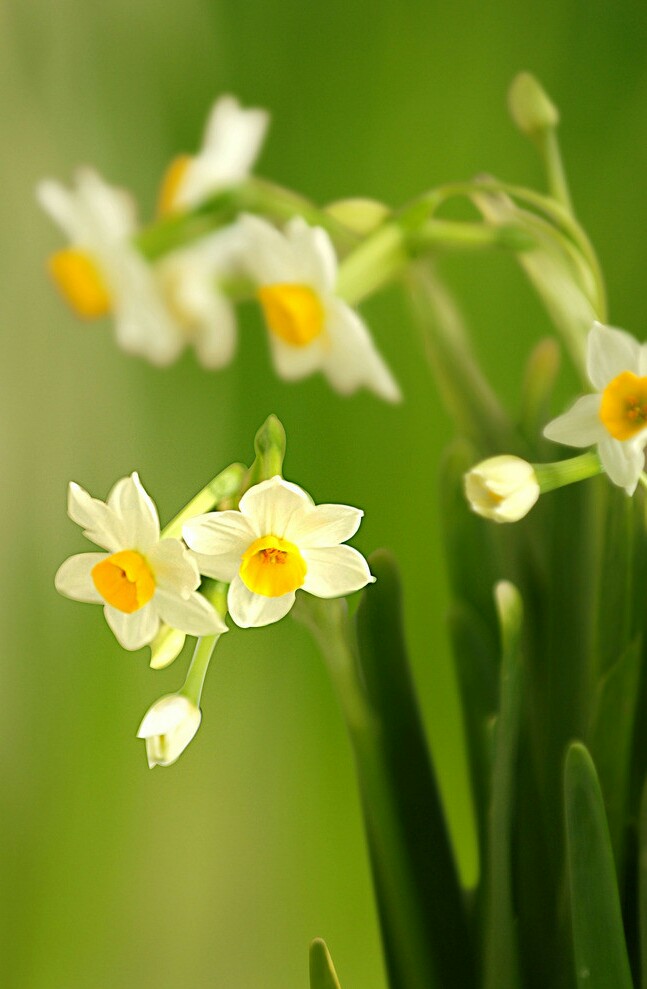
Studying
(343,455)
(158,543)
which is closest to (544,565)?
(343,455)

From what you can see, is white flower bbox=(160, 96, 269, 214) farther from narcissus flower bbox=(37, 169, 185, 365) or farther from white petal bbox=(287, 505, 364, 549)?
white petal bbox=(287, 505, 364, 549)

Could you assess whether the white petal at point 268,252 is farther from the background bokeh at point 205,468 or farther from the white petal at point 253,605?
the white petal at point 253,605

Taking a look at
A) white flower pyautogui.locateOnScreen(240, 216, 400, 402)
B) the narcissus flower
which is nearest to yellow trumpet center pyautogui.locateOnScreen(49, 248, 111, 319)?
the narcissus flower

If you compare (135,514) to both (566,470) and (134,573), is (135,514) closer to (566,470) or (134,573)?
(134,573)

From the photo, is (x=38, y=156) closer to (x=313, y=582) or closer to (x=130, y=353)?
(x=130, y=353)

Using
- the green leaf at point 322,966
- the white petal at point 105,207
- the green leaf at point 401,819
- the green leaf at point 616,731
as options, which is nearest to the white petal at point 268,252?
the white petal at point 105,207

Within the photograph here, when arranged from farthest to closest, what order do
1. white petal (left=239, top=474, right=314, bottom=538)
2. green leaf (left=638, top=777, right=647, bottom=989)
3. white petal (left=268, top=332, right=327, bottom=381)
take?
white petal (left=268, top=332, right=327, bottom=381)
green leaf (left=638, top=777, right=647, bottom=989)
white petal (left=239, top=474, right=314, bottom=538)
